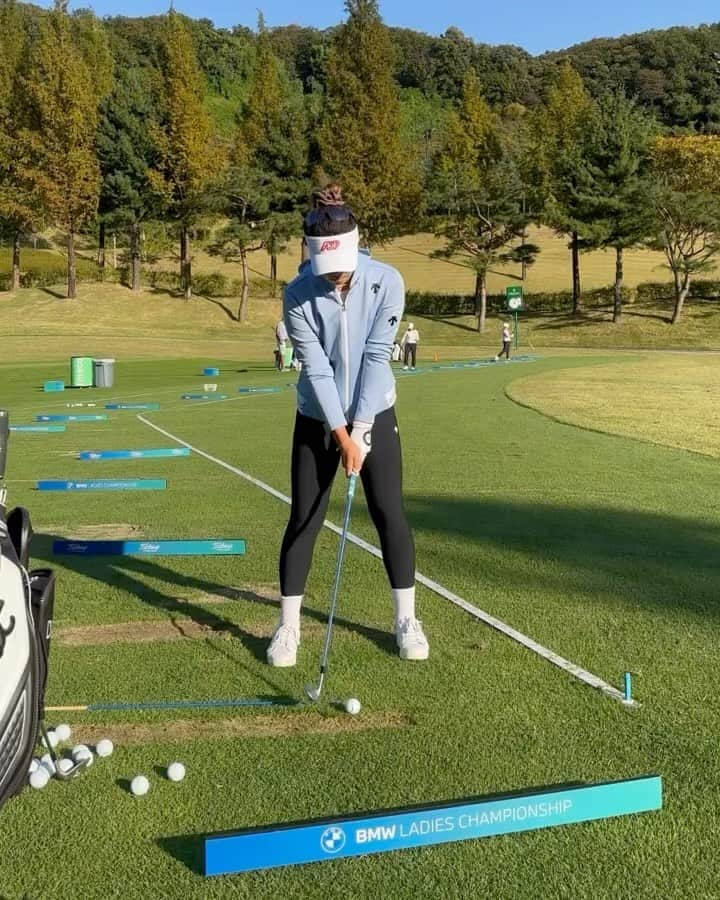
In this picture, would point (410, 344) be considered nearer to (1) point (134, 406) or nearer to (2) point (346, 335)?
(1) point (134, 406)

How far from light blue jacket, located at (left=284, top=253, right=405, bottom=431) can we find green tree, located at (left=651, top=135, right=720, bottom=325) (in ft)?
201

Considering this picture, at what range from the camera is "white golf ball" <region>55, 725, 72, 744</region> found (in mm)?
3611

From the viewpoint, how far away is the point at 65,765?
3344 mm

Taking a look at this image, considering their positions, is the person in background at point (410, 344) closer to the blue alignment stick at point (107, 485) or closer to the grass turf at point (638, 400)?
the grass turf at point (638, 400)

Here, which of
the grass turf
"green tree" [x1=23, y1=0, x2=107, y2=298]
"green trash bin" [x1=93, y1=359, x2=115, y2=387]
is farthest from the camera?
"green tree" [x1=23, y1=0, x2=107, y2=298]

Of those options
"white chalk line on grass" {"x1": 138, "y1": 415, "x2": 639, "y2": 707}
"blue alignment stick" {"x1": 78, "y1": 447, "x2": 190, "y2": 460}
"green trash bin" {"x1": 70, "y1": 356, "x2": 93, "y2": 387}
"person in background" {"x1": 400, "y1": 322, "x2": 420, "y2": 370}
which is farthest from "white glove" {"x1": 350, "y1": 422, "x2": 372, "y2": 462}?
"person in background" {"x1": 400, "y1": 322, "x2": 420, "y2": 370}

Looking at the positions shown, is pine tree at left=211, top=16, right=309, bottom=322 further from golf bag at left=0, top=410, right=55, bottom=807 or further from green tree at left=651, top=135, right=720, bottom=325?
golf bag at left=0, top=410, right=55, bottom=807

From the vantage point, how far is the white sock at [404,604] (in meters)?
4.62

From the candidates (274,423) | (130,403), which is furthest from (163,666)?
(130,403)

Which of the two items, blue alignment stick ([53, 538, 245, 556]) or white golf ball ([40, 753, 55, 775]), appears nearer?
white golf ball ([40, 753, 55, 775])

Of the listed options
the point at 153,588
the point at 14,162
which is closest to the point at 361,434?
the point at 153,588

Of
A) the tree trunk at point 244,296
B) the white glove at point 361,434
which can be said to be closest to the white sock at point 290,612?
the white glove at point 361,434

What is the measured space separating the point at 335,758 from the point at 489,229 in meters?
67.1

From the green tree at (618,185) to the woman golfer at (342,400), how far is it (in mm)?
61833
